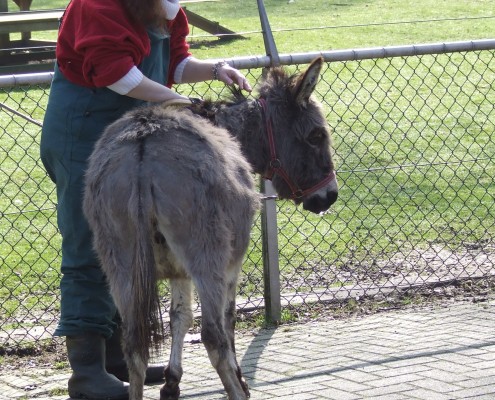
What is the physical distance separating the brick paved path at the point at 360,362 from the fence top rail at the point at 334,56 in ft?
5.98

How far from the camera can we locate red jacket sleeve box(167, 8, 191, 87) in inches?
209

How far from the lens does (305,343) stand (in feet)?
20.2

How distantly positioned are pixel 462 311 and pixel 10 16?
10116mm

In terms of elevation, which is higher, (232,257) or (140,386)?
(232,257)

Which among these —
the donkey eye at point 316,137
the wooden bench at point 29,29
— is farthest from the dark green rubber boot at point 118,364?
the wooden bench at point 29,29

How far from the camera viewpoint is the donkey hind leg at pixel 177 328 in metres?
5.00

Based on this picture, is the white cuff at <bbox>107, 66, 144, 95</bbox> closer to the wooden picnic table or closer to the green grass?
the green grass

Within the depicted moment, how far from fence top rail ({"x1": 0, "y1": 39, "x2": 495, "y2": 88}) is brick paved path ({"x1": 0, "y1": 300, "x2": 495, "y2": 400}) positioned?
5.98 feet

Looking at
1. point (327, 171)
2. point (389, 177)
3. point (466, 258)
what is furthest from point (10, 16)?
point (327, 171)

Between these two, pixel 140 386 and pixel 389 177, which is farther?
pixel 389 177

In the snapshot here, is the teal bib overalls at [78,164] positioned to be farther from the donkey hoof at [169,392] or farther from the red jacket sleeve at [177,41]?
the donkey hoof at [169,392]

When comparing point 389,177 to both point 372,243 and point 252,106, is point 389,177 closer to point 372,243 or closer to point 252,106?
point 372,243

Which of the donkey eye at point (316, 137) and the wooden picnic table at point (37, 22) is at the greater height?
the wooden picnic table at point (37, 22)

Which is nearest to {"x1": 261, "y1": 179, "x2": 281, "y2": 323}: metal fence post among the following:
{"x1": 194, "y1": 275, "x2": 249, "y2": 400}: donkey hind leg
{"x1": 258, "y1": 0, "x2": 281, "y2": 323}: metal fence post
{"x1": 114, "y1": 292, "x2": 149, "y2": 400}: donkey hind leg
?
{"x1": 258, "y1": 0, "x2": 281, "y2": 323}: metal fence post
